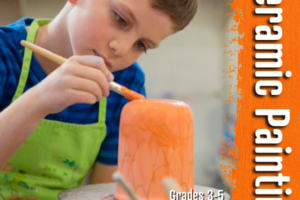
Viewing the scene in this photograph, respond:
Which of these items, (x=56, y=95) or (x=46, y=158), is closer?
(x=56, y=95)

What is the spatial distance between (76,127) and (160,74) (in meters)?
1.00

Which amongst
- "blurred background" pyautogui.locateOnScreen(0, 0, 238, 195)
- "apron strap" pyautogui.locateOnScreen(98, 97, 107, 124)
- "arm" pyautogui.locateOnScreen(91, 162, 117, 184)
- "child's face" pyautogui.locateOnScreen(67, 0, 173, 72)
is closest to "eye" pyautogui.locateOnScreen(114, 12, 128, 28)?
"child's face" pyautogui.locateOnScreen(67, 0, 173, 72)

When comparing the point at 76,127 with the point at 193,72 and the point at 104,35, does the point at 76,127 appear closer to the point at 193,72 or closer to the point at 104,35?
the point at 104,35

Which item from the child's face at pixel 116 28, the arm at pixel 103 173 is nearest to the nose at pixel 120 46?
the child's face at pixel 116 28

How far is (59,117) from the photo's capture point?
0.99 metres

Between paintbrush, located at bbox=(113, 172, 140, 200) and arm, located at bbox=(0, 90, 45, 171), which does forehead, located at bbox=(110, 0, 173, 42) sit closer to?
arm, located at bbox=(0, 90, 45, 171)

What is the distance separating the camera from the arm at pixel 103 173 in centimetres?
108

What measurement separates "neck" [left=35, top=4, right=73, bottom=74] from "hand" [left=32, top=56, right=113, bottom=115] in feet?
0.98

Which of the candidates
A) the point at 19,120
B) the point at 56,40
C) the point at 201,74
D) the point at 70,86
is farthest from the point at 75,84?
the point at 201,74

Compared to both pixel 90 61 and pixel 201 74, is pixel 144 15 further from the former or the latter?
pixel 201 74

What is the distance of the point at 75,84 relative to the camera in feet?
2.26

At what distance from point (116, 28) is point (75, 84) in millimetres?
188

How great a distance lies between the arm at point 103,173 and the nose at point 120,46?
1.25ft

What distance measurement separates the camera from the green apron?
3.17 feet
